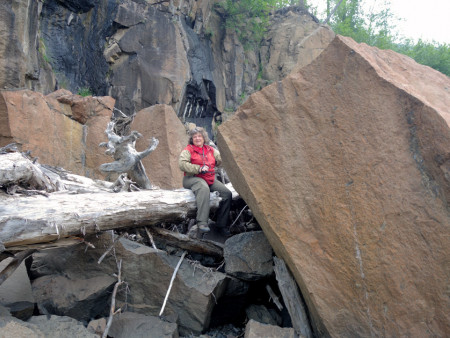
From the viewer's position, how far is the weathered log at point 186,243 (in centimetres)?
389

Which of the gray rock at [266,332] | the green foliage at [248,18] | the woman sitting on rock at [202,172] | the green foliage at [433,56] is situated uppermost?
the green foliage at [433,56]

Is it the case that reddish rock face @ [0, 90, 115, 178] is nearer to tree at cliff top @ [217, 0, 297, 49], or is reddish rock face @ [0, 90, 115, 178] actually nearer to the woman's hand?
the woman's hand

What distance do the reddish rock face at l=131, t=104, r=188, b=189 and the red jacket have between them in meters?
2.80

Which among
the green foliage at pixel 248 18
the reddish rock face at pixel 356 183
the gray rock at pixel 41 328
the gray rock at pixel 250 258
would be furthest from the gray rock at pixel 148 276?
the green foliage at pixel 248 18

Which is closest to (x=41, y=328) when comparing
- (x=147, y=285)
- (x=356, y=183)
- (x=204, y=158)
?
(x=147, y=285)

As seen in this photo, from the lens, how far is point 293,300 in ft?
10.5

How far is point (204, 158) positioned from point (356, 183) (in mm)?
2021

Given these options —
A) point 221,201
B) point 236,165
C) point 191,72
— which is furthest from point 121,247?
point 191,72

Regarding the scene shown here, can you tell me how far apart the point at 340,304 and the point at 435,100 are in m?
1.70

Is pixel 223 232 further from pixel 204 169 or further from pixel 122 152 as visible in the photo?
pixel 122 152

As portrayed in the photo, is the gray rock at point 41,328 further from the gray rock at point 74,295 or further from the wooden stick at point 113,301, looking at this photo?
the gray rock at point 74,295

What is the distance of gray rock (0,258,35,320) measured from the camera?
3006 millimetres

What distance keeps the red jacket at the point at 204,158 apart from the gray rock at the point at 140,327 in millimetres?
1675

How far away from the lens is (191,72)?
12.3 meters
